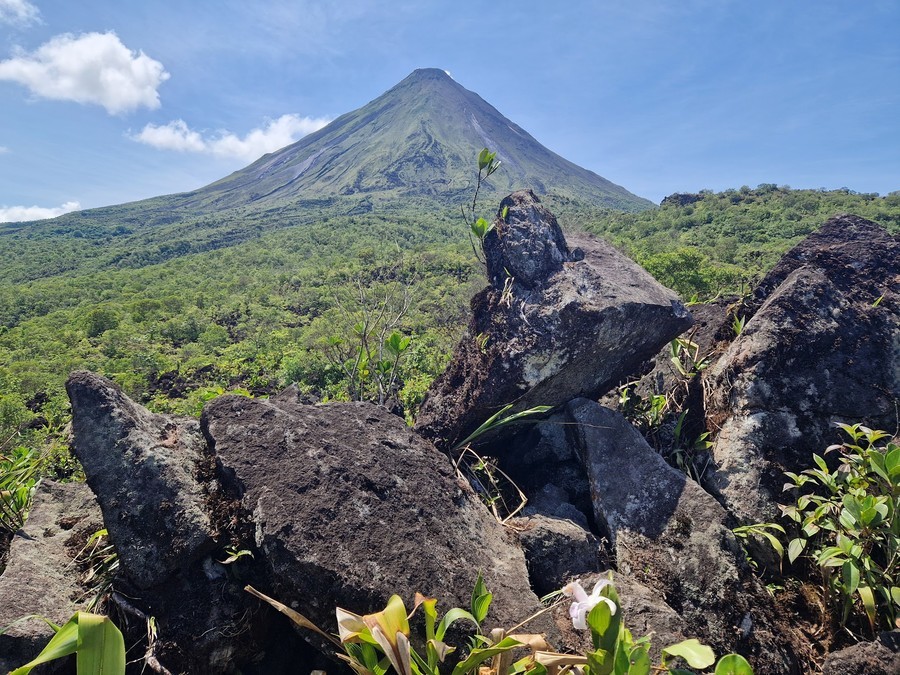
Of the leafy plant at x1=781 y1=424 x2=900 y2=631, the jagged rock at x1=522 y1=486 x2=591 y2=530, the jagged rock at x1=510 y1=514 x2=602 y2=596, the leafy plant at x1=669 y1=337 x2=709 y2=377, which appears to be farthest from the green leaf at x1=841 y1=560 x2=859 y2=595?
the leafy plant at x1=669 y1=337 x2=709 y2=377

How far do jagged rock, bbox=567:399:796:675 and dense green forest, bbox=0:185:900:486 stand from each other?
1.72 metres

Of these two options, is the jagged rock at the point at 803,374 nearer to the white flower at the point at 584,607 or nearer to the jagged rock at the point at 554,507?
the jagged rock at the point at 554,507

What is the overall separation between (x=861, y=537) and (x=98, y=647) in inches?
128

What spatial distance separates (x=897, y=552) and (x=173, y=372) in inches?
690

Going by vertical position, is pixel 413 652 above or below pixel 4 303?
below

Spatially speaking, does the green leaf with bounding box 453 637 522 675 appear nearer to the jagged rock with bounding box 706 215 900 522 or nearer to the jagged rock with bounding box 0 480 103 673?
the jagged rock with bounding box 0 480 103 673

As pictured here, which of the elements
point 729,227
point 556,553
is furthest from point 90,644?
point 729,227

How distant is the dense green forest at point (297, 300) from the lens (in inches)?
405

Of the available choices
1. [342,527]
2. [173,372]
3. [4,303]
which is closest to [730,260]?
[173,372]

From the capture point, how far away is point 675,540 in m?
2.95

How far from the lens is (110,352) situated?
61.1 feet

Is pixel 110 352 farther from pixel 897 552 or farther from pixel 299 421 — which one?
pixel 897 552

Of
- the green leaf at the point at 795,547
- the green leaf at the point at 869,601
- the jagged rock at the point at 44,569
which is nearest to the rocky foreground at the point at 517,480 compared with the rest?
the jagged rock at the point at 44,569

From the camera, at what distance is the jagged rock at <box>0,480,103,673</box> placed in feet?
6.59
